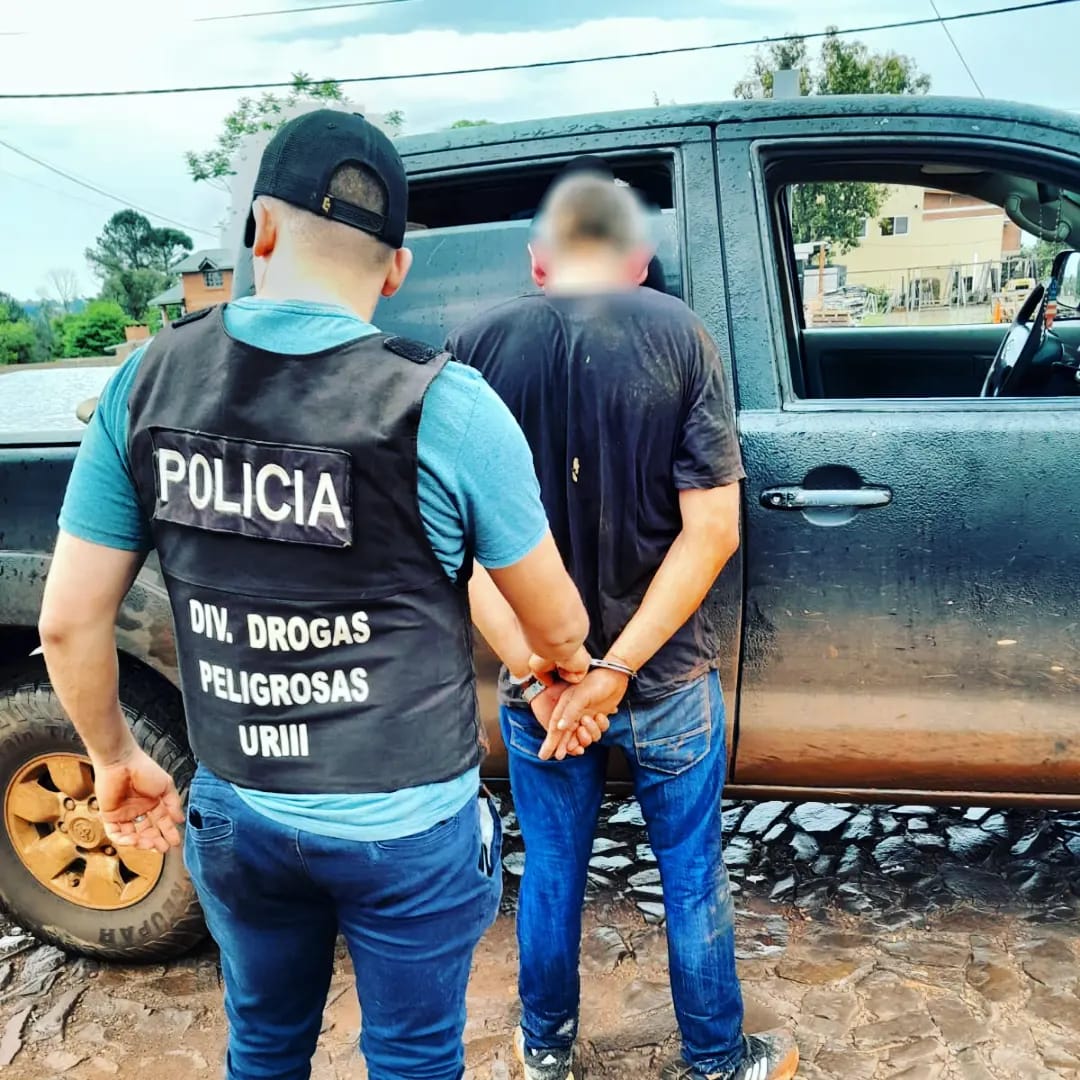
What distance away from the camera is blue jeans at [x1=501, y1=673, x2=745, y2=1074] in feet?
5.95

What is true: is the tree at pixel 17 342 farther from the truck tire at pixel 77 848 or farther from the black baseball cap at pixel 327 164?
the black baseball cap at pixel 327 164

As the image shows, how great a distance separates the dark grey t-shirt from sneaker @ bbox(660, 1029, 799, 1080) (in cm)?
80

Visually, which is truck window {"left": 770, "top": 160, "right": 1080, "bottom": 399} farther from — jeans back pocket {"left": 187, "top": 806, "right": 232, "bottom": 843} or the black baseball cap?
jeans back pocket {"left": 187, "top": 806, "right": 232, "bottom": 843}

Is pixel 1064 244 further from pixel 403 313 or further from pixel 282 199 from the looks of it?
pixel 282 199

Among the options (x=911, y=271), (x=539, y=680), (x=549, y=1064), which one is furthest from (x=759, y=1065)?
(x=911, y=271)

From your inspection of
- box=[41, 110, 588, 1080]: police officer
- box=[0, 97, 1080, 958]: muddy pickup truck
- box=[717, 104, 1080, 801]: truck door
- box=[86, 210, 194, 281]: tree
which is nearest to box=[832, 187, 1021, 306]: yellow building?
box=[0, 97, 1080, 958]: muddy pickup truck

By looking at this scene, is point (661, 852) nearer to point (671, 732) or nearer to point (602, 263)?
point (671, 732)

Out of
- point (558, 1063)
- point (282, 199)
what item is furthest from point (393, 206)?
point (558, 1063)

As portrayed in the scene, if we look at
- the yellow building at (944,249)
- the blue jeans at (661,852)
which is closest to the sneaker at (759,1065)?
the blue jeans at (661,852)

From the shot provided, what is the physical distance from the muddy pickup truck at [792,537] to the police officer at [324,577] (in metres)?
0.98

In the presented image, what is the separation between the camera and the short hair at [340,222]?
47.4 inches

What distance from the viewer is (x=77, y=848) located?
248 cm

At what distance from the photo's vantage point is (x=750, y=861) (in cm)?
298

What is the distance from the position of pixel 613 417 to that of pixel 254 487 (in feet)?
2.25
